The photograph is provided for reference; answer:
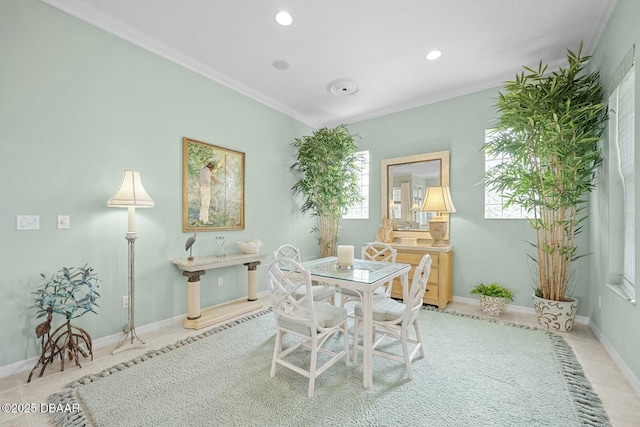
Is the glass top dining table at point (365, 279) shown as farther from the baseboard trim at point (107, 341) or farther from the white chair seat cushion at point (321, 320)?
the baseboard trim at point (107, 341)

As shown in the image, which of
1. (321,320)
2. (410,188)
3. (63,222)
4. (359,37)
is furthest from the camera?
(410,188)

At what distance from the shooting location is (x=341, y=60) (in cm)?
322

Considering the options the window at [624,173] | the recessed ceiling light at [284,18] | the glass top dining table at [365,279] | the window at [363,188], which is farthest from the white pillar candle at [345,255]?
the window at [363,188]

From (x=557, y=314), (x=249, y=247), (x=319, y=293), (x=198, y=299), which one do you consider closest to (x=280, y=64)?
(x=249, y=247)

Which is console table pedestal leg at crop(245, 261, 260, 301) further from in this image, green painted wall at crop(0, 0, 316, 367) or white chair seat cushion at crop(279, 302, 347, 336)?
white chair seat cushion at crop(279, 302, 347, 336)

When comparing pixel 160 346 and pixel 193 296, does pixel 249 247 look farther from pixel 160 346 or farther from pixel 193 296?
pixel 160 346

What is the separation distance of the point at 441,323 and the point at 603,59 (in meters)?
2.98

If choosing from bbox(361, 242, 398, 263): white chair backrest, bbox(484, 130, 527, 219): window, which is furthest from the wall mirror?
bbox(361, 242, 398, 263): white chair backrest

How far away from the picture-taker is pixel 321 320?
199cm

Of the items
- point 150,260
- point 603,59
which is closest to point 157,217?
point 150,260

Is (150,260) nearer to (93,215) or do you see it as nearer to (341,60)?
(93,215)

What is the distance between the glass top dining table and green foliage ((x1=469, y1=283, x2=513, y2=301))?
1678 mm

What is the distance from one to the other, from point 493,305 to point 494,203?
50.8 inches

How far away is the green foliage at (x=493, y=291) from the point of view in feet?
11.1
